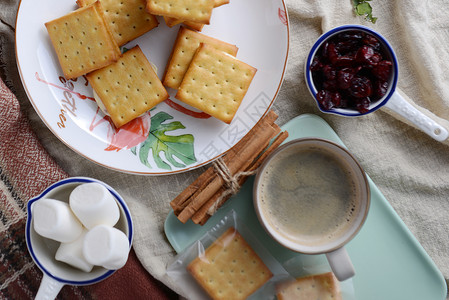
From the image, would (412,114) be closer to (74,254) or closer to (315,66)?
(315,66)

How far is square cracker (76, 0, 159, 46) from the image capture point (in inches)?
46.8

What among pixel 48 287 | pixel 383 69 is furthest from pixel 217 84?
pixel 48 287

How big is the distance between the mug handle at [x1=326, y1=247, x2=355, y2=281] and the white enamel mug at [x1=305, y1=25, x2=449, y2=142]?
0.37 meters

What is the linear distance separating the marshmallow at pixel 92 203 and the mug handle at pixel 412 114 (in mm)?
780

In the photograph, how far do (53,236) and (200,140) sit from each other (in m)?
0.46

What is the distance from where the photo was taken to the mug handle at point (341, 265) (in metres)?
1.10

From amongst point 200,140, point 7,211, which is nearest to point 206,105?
point 200,140

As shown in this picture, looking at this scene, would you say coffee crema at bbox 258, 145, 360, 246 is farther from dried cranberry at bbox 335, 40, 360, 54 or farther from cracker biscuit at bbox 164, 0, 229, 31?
cracker biscuit at bbox 164, 0, 229, 31

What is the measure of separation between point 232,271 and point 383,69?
69cm

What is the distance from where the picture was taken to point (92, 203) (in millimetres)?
1056

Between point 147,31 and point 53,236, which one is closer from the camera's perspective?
point 53,236

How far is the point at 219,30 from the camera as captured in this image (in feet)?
4.13

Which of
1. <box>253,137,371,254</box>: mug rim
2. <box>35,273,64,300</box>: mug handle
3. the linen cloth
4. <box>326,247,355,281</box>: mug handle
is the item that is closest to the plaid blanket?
the linen cloth

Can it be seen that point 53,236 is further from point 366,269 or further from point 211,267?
point 366,269
